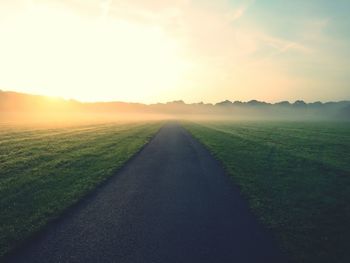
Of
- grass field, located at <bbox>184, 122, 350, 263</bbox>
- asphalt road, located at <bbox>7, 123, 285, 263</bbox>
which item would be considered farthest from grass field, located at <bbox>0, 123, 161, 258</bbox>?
grass field, located at <bbox>184, 122, 350, 263</bbox>

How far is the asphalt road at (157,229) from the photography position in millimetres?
6176

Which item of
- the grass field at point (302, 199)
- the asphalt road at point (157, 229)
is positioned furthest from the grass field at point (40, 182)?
the grass field at point (302, 199)

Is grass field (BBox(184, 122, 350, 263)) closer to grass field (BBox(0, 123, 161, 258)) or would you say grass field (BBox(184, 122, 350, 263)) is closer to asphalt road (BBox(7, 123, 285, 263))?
asphalt road (BBox(7, 123, 285, 263))

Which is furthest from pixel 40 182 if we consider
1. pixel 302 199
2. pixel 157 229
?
pixel 302 199

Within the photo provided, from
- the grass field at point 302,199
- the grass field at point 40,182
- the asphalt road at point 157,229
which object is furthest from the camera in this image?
the grass field at point 40,182

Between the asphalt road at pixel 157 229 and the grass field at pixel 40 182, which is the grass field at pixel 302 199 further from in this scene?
the grass field at pixel 40 182

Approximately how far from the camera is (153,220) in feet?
26.6

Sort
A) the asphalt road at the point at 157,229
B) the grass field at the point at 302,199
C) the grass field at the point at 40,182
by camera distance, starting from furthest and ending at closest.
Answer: the grass field at the point at 40,182
the grass field at the point at 302,199
the asphalt road at the point at 157,229

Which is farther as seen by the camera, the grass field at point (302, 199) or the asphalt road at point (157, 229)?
the grass field at point (302, 199)

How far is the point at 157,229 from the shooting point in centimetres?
746

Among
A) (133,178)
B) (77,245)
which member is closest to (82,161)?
(133,178)

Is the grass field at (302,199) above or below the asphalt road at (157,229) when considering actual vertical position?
below

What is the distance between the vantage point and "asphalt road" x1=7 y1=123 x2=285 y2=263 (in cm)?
618

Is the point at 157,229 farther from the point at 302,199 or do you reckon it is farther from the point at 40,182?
the point at 40,182
